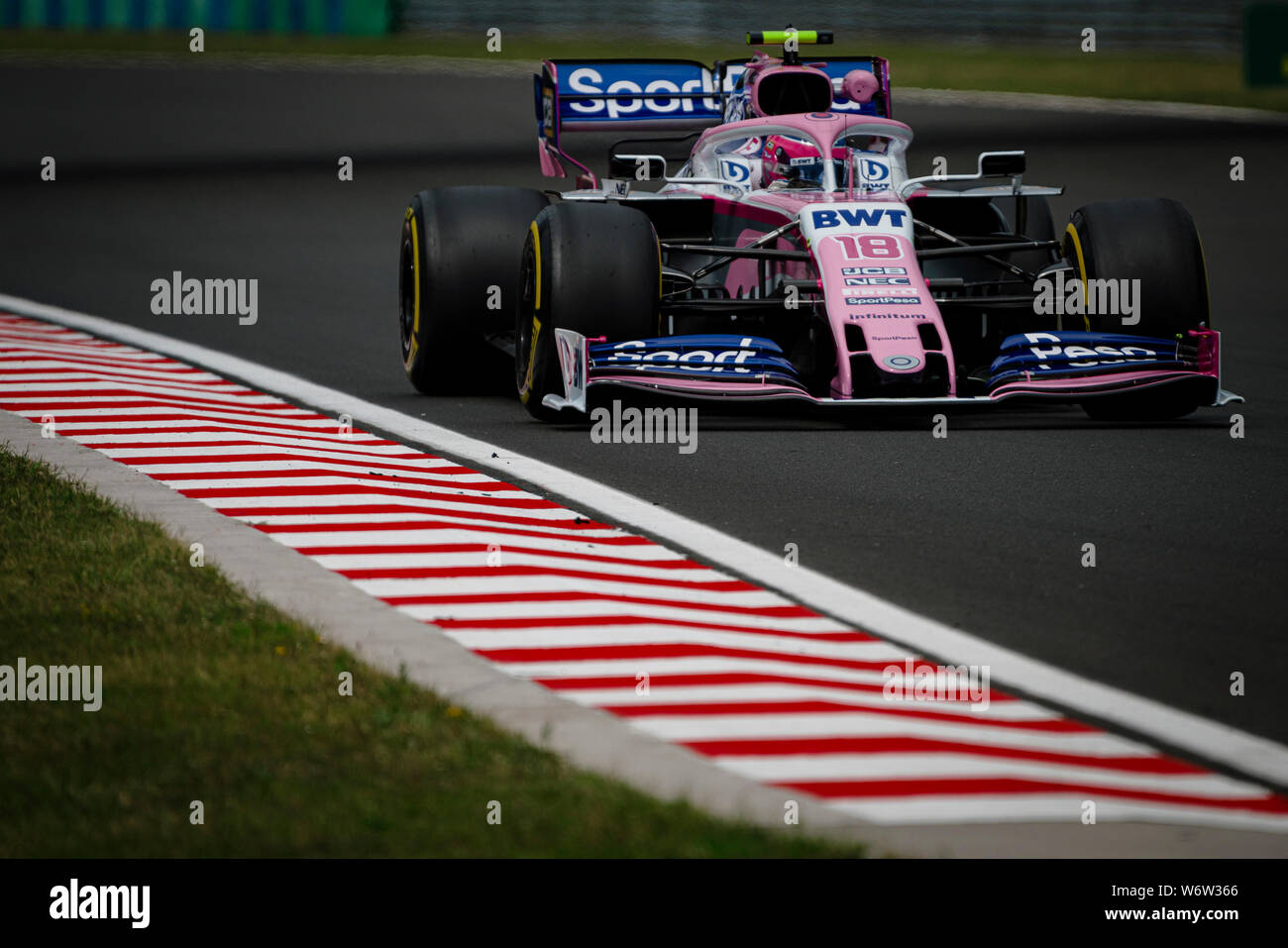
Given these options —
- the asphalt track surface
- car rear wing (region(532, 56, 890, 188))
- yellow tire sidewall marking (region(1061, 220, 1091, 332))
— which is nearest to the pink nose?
car rear wing (region(532, 56, 890, 188))

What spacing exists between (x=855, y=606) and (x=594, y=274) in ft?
11.4

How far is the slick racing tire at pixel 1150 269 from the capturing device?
409 inches

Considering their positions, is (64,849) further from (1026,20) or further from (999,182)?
(1026,20)

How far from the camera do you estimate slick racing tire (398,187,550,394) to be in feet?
37.4

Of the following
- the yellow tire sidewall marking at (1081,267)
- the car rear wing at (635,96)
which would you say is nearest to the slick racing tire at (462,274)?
the car rear wing at (635,96)

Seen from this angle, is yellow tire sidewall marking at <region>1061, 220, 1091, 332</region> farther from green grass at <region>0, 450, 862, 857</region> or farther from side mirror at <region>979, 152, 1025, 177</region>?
green grass at <region>0, 450, 862, 857</region>

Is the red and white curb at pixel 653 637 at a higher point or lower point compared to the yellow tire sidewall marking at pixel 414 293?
lower

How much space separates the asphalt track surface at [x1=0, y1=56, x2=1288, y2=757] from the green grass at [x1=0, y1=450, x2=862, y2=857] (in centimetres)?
174

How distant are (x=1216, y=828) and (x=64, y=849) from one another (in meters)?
2.44

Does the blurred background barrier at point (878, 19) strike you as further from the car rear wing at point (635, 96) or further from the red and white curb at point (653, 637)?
the red and white curb at point (653, 637)

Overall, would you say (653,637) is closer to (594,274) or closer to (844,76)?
(594,274)

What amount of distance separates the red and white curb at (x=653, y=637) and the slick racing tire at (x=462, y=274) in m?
1.24

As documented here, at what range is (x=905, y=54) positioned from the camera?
39.8m

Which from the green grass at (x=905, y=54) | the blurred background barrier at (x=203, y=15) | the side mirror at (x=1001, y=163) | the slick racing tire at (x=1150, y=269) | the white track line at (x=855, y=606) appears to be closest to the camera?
the white track line at (x=855, y=606)
